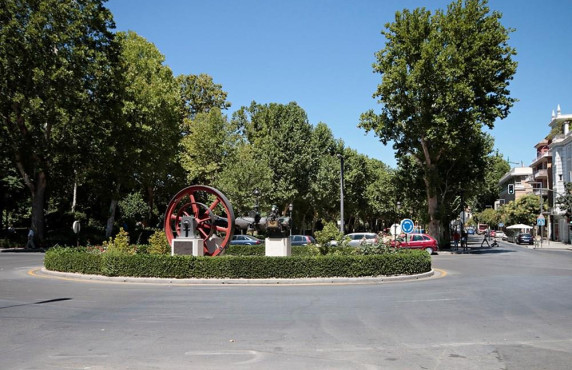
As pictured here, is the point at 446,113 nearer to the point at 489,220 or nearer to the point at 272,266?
the point at 272,266

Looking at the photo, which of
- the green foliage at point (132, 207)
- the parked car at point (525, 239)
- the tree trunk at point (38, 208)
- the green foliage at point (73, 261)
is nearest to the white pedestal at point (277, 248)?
the green foliage at point (73, 261)

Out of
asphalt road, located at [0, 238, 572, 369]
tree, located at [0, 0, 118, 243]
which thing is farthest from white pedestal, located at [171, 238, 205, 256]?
tree, located at [0, 0, 118, 243]

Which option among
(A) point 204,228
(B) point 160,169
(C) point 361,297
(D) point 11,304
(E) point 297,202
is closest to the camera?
(D) point 11,304

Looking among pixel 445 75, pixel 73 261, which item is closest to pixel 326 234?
pixel 73 261

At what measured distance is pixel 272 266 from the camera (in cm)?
1823

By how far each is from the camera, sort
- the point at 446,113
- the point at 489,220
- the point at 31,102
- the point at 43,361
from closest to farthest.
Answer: the point at 43,361
the point at 31,102
the point at 446,113
the point at 489,220

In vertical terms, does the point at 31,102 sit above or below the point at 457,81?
below

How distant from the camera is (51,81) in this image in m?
34.3

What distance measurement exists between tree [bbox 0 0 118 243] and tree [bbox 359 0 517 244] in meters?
21.3

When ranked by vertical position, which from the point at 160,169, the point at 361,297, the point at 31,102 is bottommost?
the point at 361,297

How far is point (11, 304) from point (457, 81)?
34674mm

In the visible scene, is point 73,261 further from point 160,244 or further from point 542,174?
point 542,174

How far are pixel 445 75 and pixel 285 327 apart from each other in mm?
32721

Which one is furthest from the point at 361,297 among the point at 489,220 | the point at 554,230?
the point at 489,220
